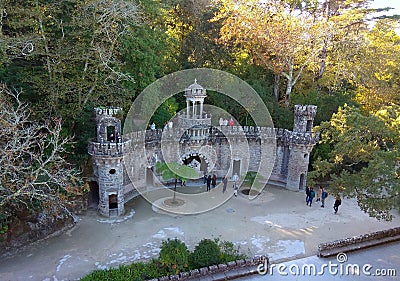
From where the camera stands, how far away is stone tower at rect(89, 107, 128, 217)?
20.4m

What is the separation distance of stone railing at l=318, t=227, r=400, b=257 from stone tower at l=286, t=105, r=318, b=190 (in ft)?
29.3

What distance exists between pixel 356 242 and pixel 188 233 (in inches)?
333

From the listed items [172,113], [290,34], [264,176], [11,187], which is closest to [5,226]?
[11,187]

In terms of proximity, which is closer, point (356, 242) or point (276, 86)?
point (356, 242)

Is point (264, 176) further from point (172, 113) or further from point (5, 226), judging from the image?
point (5, 226)

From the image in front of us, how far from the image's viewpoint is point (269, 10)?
29.8 metres

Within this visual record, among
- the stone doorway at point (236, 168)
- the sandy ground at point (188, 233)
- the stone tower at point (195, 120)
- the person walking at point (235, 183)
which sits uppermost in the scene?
the stone tower at point (195, 120)

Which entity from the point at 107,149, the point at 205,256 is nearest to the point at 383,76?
the point at 107,149

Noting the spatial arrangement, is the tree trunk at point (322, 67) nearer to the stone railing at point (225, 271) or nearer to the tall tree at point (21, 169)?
the stone railing at point (225, 271)

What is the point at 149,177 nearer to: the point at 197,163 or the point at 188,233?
the point at 197,163

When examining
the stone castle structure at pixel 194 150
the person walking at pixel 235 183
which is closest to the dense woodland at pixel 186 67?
the stone castle structure at pixel 194 150

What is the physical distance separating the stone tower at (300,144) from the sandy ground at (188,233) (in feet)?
6.75

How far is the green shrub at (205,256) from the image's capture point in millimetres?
14953

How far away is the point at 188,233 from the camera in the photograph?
63.4 ft
